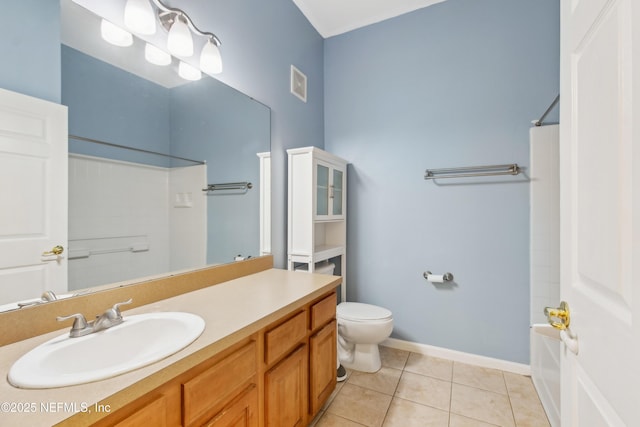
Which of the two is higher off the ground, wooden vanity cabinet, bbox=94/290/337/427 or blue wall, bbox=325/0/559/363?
blue wall, bbox=325/0/559/363

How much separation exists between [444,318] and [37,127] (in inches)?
105

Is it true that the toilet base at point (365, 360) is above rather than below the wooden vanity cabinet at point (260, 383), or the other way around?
below

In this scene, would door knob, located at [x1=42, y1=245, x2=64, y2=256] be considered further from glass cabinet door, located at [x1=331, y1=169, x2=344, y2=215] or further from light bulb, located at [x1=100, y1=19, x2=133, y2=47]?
glass cabinet door, located at [x1=331, y1=169, x2=344, y2=215]

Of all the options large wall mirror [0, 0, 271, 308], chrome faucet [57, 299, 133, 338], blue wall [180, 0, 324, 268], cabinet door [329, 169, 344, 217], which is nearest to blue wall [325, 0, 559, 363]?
cabinet door [329, 169, 344, 217]

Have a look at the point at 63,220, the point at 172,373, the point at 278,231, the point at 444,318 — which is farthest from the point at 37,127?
the point at 444,318

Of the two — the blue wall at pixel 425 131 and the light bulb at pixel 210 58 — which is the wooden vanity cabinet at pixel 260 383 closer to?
the blue wall at pixel 425 131

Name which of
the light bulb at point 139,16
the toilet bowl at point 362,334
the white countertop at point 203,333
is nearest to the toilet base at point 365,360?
the toilet bowl at point 362,334

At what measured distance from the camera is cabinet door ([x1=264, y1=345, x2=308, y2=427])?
113 centimetres

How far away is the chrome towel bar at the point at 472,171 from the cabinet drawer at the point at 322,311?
1.36 metres

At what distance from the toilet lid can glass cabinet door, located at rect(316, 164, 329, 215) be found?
791mm

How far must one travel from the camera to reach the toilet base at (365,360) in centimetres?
210

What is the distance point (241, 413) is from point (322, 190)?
159cm
